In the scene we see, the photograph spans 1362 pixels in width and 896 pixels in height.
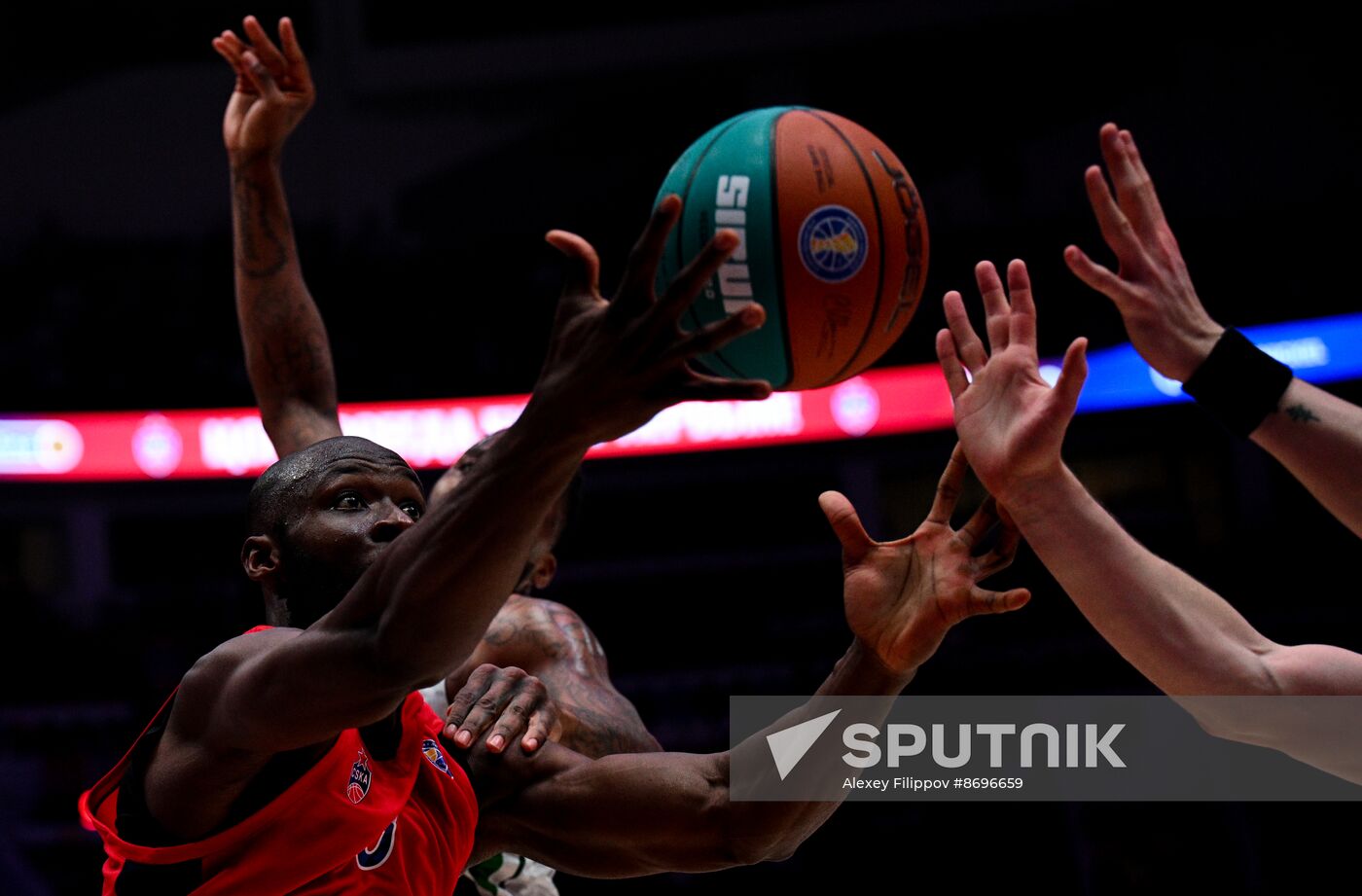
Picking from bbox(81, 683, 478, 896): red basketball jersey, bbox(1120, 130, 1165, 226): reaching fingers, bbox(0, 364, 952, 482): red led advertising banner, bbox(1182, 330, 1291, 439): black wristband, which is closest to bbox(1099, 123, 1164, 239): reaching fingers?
bbox(1120, 130, 1165, 226): reaching fingers

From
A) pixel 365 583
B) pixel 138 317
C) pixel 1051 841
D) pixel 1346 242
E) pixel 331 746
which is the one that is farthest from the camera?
pixel 138 317

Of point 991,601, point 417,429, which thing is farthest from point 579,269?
point 417,429

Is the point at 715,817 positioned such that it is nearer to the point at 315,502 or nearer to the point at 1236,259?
the point at 315,502

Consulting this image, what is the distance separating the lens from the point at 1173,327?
232cm

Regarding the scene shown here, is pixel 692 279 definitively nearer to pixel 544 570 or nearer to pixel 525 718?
pixel 525 718

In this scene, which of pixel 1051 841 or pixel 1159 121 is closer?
pixel 1051 841

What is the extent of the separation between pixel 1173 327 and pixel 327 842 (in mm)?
1631

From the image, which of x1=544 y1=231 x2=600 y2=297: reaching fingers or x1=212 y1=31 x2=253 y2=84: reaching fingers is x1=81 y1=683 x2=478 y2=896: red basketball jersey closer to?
x1=544 y1=231 x2=600 y2=297: reaching fingers

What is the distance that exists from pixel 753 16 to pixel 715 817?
433 inches

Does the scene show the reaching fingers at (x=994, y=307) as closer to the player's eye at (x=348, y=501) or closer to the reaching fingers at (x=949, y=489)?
the reaching fingers at (x=949, y=489)

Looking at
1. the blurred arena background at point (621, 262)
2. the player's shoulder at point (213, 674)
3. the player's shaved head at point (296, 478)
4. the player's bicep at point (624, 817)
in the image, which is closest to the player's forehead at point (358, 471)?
the player's shaved head at point (296, 478)

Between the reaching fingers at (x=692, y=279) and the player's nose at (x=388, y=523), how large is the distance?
A: 0.77 m

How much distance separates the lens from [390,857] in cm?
229

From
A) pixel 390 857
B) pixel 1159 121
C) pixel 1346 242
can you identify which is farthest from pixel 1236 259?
pixel 390 857
